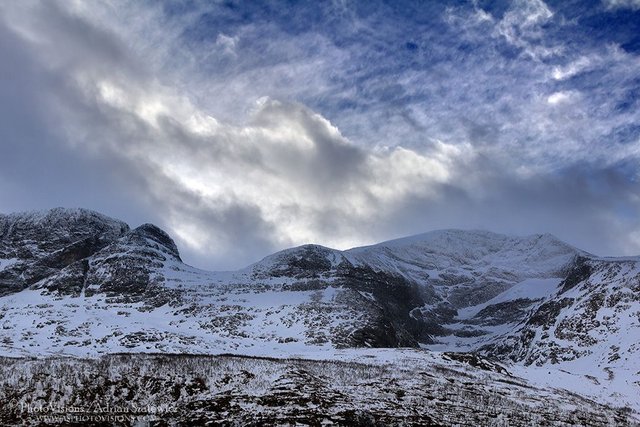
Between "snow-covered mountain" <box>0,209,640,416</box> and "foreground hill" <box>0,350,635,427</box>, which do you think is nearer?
"foreground hill" <box>0,350,635,427</box>

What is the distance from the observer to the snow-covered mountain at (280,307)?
6153 centimetres

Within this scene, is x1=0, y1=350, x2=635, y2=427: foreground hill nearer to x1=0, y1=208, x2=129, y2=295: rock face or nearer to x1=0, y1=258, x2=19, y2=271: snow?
x1=0, y1=208, x2=129, y2=295: rock face

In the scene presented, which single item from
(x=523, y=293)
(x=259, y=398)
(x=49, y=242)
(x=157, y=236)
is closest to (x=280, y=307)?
(x=157, y=236)

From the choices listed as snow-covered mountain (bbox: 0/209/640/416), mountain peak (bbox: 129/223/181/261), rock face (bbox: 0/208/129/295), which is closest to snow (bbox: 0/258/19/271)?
rock face (bbox: 0/208/129/295)

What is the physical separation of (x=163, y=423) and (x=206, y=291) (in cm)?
7675

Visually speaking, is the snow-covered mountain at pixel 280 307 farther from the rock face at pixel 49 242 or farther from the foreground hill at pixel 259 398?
the foreground hill at pixel 259 398

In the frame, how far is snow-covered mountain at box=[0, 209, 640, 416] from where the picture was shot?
61.5 metres

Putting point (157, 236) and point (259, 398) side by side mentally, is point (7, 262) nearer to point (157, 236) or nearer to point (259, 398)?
point (157, 236)

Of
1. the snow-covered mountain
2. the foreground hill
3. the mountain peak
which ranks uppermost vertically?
the mountain peak

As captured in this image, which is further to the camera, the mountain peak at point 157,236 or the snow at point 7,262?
the mountain peak at point 157,236

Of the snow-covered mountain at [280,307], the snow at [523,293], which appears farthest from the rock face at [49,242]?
the snow at [523,293]

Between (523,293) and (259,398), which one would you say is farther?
(523,293)

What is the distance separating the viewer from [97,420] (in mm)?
19297

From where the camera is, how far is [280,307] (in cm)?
8712
